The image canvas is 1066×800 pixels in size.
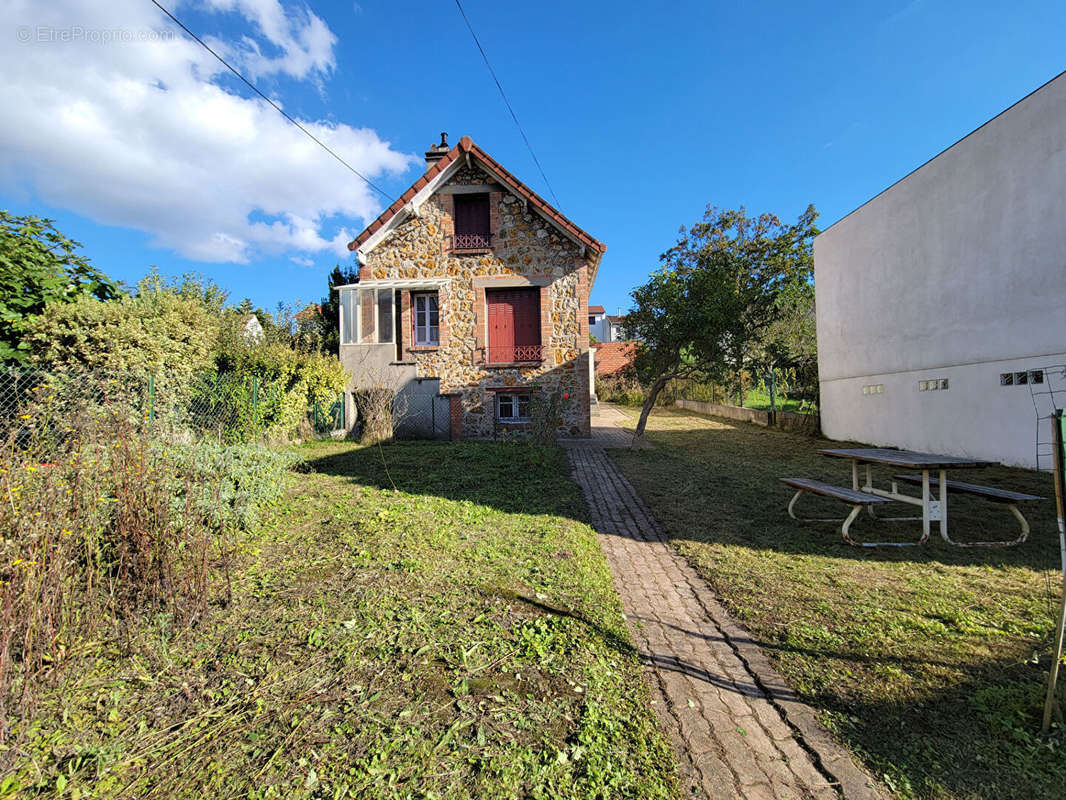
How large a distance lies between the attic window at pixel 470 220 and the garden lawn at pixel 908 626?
9.72 m

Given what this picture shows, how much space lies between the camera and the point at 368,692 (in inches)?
90.7

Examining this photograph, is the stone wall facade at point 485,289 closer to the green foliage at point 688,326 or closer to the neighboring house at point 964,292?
the green foliage at point 688,326

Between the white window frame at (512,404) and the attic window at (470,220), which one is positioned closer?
the attic window at (470,220)

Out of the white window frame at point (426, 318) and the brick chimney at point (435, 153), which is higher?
the brick chimney at point (435, 153)

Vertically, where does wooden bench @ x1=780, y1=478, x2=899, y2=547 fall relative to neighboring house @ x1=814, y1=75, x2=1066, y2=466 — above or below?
below

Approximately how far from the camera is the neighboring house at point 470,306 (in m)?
13.0

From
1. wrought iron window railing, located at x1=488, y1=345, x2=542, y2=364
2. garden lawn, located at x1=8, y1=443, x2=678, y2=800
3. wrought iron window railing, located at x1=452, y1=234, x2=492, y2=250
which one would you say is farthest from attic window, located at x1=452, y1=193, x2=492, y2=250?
garden lawn, located at x1=8, y1=443, x2=678, y2=800

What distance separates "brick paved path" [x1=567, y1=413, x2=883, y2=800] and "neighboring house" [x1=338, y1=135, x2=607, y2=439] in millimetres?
9409

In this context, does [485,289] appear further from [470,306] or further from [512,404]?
[512,404]

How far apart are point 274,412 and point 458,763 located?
10432 millimetres

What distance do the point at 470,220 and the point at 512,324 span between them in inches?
127

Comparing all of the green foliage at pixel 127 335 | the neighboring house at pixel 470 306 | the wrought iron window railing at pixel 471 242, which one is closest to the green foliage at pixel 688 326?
the neighboring house at pixel 470 306

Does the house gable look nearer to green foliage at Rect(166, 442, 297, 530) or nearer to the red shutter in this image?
the red shutter

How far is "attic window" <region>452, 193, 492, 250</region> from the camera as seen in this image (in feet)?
43.3
